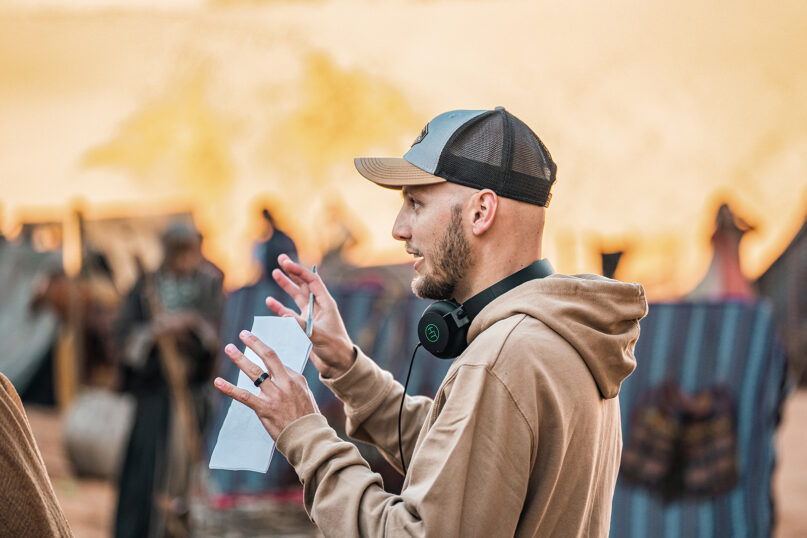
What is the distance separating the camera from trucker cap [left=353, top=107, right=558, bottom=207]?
1.68 meters

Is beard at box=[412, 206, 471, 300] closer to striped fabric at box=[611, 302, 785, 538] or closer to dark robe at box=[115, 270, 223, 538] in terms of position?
striped fabric at box=[611, 302, 785, 538]

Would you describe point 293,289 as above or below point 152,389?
above

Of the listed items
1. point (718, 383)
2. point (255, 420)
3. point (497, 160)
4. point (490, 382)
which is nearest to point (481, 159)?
point (497, 160)

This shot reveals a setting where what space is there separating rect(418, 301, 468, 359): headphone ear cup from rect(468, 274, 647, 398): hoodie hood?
2.5 inches

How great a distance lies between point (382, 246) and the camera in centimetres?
1681

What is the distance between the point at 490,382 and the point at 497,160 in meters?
0.45

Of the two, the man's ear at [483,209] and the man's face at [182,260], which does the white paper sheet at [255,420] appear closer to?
the man's ear at [483,209]

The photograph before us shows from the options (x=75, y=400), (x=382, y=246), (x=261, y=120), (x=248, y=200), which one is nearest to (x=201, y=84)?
(x=261, y=120)

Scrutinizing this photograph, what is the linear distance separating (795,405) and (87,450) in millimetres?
11666

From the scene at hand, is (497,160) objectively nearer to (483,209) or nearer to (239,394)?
(483,209)

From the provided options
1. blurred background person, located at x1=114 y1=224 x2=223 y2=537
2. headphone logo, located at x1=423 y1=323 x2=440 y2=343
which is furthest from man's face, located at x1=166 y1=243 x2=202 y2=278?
headphone logo, located at x1=423 y1=323 x2=440 y2=343

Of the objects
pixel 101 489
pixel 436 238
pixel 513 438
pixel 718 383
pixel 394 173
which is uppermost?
pixel 394 173

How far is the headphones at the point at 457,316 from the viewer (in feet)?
5.59

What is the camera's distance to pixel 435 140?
1.73 m
